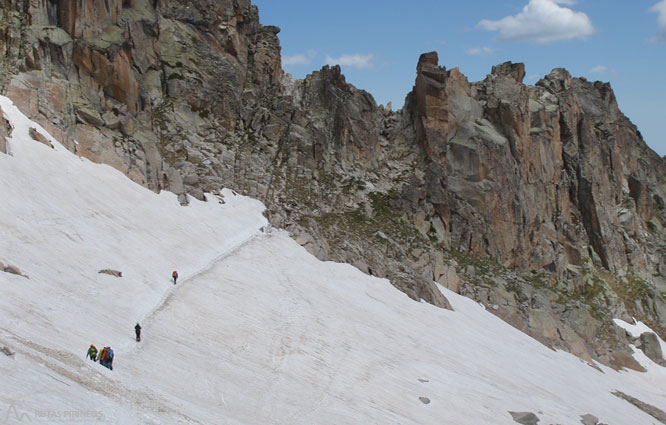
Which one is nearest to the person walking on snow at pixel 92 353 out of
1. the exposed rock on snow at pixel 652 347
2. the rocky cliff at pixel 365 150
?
the rocky cliff at pixel 365 150

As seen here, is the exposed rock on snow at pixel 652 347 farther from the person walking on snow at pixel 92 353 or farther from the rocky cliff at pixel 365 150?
the person walking on snow at pixel 92 353

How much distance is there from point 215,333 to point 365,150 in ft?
144

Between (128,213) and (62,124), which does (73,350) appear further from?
(62,124)

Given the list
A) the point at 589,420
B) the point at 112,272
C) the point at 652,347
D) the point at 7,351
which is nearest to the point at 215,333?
the point at 112,272

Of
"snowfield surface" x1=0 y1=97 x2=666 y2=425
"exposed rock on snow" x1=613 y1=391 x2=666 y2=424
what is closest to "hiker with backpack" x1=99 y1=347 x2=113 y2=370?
"snowfield surface" x1=0 y1=97 x2=666 y2=425

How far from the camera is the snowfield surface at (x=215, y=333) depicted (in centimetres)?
1769

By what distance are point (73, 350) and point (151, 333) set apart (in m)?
5.60

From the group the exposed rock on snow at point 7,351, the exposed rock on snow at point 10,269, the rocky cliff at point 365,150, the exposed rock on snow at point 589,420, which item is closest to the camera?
the exposed rock on snow at point 7,351

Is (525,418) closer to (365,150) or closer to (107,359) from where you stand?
(107,359)

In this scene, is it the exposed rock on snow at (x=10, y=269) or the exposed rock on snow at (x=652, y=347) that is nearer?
the exposed rock on snow at (x=10, y=269)

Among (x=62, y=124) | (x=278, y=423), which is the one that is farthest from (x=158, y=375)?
(x=62, y=124)

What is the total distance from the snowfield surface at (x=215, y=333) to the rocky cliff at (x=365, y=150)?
4.90m

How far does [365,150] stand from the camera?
6738cm

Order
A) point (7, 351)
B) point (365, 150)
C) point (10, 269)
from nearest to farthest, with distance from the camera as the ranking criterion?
1. point (7, 351)
2. point (10, 269)
3. point (365, 150)
